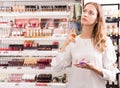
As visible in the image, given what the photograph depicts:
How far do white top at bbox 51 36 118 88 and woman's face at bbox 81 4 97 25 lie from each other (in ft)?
0.58

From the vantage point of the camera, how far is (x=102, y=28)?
7.39 ft

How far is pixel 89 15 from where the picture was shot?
7.38ft

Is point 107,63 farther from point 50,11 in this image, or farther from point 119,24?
point 119,24

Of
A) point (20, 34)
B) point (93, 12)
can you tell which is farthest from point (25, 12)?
point (93, 12)

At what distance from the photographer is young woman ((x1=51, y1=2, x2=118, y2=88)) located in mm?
2205

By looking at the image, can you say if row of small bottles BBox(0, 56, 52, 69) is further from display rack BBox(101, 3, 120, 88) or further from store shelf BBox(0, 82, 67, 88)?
display rack BBox(101, 3, 120, 88)

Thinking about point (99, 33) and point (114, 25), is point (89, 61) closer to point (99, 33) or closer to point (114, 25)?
point (99, 33)

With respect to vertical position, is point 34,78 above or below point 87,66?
below

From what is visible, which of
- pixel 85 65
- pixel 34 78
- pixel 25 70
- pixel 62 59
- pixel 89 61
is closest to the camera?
pixel 85 65

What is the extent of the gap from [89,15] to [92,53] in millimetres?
348

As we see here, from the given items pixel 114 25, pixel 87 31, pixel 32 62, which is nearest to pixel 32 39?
pixel 32 62

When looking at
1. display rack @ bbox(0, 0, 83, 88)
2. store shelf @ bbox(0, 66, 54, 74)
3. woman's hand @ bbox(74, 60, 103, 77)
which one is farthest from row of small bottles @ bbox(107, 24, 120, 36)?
woman's hand @ bbox(74, 60, 103, 77)

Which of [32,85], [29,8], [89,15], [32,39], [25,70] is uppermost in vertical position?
[29,8]

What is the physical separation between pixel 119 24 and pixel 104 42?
2536 mm
